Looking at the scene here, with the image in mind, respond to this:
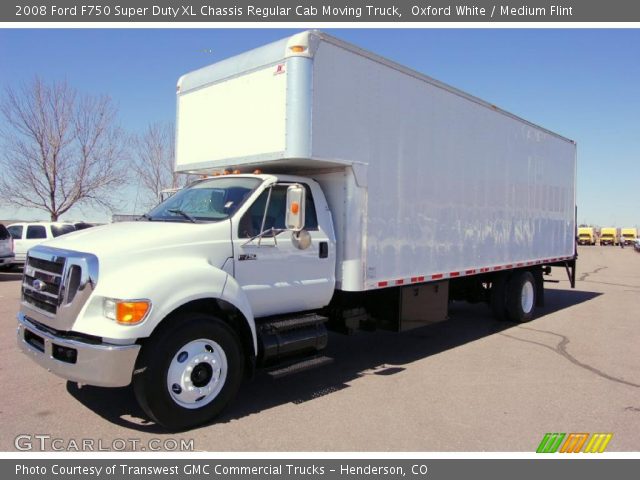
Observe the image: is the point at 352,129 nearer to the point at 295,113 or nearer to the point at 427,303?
the point at 295,113

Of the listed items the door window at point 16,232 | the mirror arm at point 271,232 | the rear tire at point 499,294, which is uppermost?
the mirror arm at point 271,232

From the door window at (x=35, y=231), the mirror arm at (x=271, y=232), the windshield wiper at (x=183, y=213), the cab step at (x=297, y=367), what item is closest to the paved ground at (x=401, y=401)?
the cab step at (x=297, y=367)

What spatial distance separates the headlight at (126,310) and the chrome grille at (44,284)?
0.54 meters

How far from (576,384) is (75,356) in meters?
5.40

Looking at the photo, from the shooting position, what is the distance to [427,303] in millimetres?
7445

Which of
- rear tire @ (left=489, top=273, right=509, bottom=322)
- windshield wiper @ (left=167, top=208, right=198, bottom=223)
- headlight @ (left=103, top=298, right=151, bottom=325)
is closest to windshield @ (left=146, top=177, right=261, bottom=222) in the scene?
windshield wiper @ (left=167, top=208, right=198, bottom=223)

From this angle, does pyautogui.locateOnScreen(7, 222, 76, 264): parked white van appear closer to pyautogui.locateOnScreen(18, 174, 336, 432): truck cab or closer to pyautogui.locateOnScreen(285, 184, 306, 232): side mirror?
A: pyautogui.locateOnScreen(18, 174, 336, 432): truck cab

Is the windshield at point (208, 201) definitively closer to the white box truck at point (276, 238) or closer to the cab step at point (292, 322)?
the white box truck at point (276, 238)

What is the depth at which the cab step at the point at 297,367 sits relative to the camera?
5.12 m

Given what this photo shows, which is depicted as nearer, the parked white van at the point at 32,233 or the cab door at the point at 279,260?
the cab door at the point at 279,260

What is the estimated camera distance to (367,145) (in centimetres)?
626

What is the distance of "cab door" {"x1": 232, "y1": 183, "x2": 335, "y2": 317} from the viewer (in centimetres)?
523

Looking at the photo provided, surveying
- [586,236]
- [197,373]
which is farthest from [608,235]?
[197,373]

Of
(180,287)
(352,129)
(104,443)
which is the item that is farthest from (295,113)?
(104,443)
